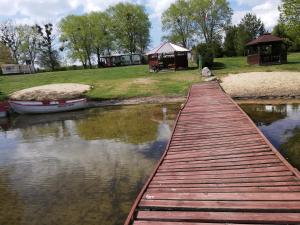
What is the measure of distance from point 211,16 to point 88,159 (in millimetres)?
72744

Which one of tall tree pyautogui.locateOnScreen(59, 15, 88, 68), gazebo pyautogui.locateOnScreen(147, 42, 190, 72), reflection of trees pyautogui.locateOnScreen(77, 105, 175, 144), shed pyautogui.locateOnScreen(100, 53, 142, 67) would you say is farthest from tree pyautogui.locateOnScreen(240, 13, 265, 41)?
reflection of trees pyautogui.locateOnScreen(77, 105, 175, 144)

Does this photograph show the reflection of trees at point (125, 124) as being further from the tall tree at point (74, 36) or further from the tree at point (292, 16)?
the tall tree at point (74, 36)

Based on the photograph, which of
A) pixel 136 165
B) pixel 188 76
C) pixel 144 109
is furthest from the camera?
pixel 188 76

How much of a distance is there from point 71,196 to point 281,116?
1358cm

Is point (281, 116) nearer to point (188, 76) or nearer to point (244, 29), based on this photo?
point (188, 76)

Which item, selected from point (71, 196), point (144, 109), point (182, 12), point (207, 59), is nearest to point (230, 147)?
point (71, 196)

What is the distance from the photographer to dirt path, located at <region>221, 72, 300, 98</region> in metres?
26.5

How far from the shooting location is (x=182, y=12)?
277ft

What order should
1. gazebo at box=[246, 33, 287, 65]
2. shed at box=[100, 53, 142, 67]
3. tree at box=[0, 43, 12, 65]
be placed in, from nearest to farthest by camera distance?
gazebo at box=[246, 33, 287, 65], shed at box=[100, 53, 142, 67], tree at box=[0, 43, 12, 65]

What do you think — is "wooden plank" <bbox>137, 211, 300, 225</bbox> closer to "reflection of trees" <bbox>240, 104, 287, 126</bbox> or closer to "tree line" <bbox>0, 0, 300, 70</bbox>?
"reflection of trees" <bbox>240, 104, 287, 126</bbox>

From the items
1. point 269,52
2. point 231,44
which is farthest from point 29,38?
point 269,52

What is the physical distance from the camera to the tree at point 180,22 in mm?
83844

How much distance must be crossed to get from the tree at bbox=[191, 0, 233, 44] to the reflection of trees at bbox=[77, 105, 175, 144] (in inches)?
2301

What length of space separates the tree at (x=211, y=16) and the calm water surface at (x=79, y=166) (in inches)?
2394
